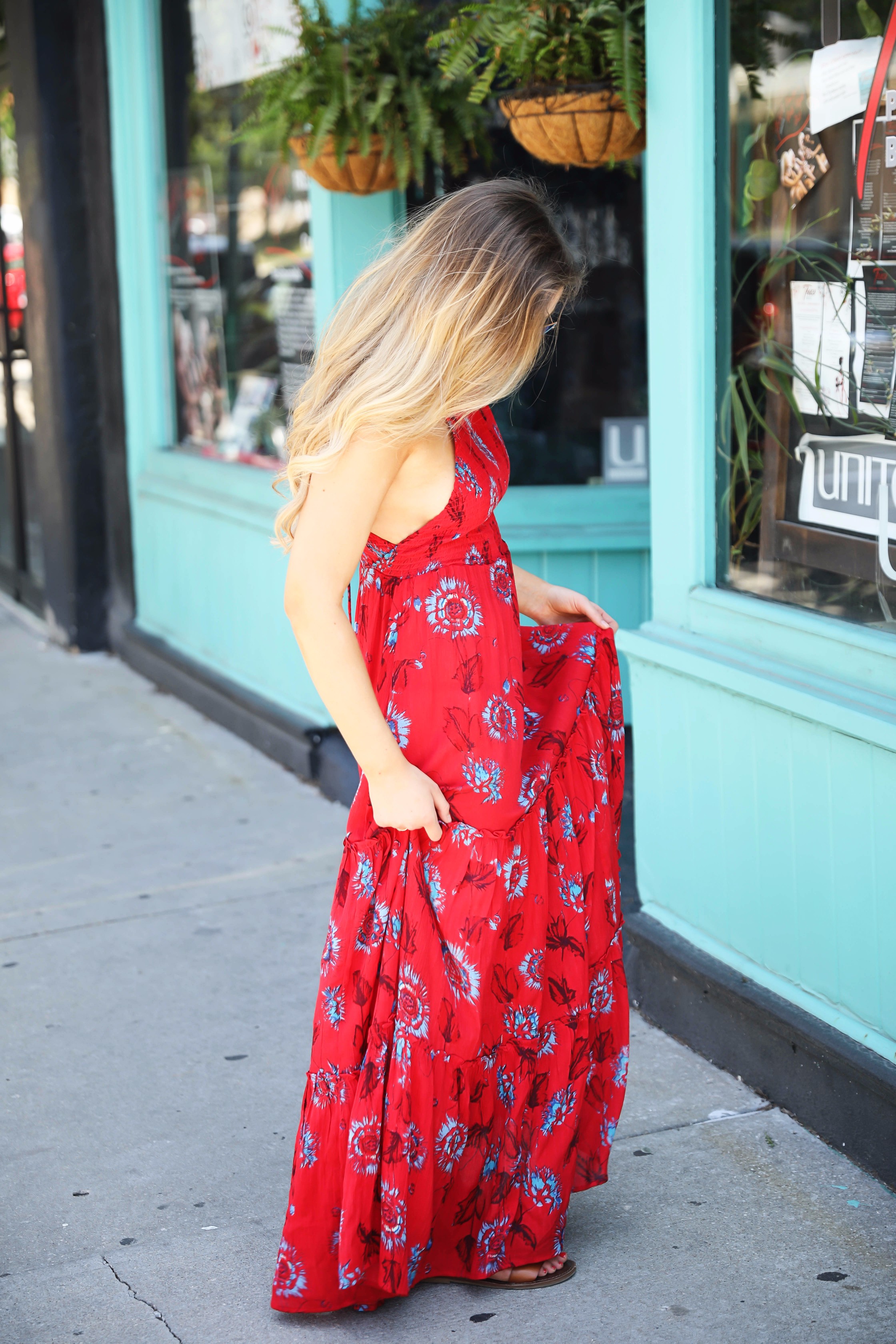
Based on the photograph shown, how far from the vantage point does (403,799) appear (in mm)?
2111

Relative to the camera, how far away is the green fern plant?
10.2ft

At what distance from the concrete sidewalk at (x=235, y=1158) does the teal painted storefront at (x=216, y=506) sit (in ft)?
3.49

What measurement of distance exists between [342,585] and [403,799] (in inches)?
13.0

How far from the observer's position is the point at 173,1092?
9.90 ft

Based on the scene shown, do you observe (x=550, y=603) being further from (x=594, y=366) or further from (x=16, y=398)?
(x=16, y=398)

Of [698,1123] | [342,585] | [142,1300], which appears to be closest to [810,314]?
[342,585]

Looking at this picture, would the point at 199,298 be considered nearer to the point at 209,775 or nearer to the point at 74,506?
the point at 74,506

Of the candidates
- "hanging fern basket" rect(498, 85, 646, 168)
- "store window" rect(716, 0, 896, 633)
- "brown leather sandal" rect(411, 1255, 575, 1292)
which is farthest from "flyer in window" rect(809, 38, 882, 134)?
"brown leather sandal" rect(411, 1255, 575, 1292)

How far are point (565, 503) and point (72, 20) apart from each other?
12.0 feet

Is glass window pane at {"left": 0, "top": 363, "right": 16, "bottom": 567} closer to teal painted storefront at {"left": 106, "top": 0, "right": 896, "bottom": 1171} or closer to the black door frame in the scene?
the black door frame

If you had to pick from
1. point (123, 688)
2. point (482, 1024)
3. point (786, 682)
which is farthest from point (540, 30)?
point (123, 688)

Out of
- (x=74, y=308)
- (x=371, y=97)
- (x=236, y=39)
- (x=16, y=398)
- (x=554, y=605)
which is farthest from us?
(x=16, y=398)

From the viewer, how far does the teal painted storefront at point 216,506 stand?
15.1 feet

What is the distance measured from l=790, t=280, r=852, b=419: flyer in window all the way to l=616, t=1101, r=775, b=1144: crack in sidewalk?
4.54 ft
